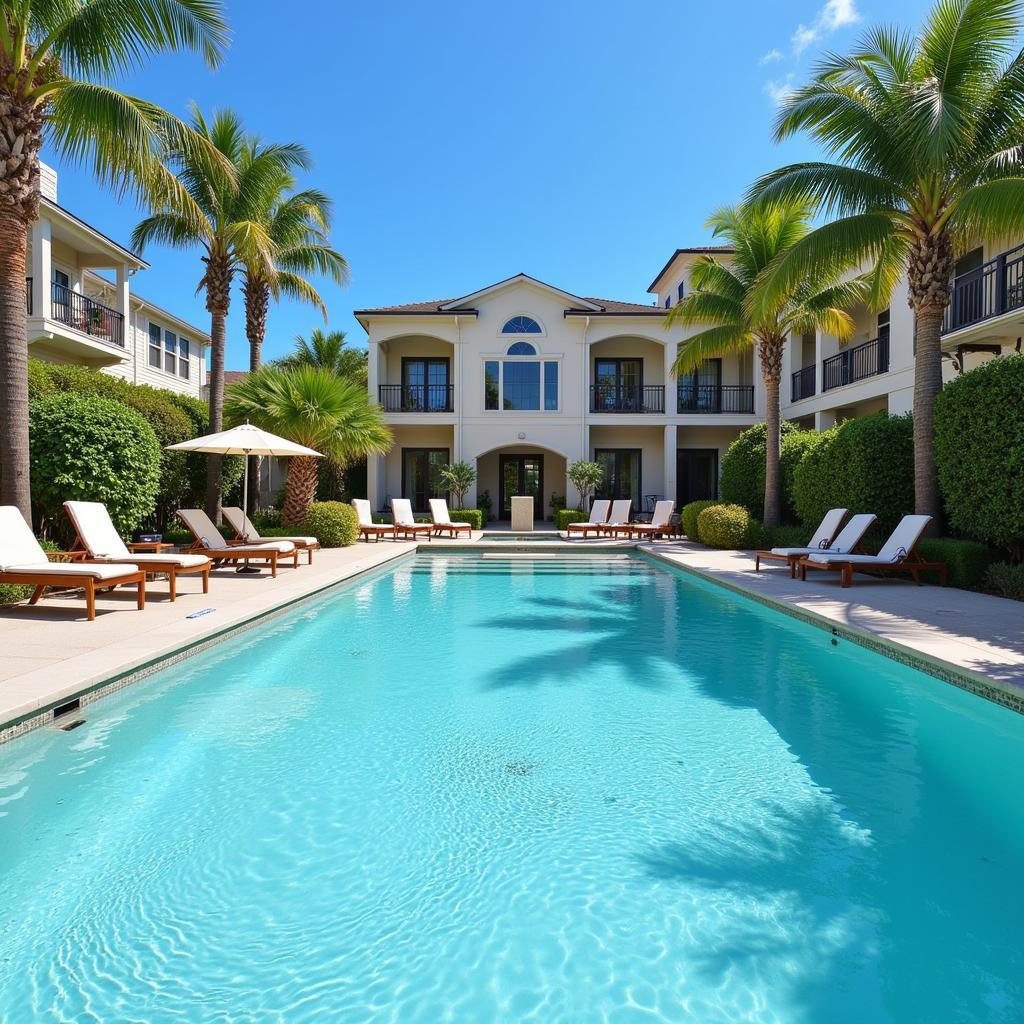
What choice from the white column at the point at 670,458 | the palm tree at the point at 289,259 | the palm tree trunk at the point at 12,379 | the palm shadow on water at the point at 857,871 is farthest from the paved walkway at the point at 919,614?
the palm tree at the point at 289,259

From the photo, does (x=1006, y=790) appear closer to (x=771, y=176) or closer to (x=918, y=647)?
(x=918, y=647)

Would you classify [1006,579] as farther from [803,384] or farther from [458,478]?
[458,478]

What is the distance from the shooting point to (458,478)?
78.2ft

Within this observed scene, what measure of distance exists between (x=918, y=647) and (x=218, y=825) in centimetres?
544

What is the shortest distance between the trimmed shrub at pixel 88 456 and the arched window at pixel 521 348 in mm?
15871

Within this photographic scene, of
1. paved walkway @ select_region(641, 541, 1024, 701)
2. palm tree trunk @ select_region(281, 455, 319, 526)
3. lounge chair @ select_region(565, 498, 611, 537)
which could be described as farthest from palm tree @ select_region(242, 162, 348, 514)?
paved walkway @ select_region(641, 541, 1024, 701)

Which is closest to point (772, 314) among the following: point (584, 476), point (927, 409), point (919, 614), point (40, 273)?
point (927, 409)

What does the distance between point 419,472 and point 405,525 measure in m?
7.73

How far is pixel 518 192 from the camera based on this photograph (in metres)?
22.3

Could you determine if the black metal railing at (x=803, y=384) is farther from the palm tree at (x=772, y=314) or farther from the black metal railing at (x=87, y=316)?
the black metal railing at (x=87, y=316)

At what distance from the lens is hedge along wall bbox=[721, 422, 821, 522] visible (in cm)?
1661

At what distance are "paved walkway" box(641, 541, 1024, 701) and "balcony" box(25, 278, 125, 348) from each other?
59.9 feet

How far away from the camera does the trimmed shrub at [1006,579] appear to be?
882cm

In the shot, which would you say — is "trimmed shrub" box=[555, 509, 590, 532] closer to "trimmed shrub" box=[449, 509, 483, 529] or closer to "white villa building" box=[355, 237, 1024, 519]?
"white villa building" box=[355, 237, 1024, 519]
